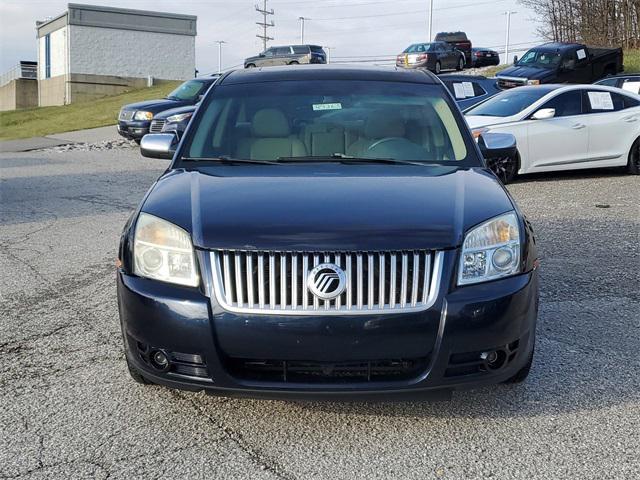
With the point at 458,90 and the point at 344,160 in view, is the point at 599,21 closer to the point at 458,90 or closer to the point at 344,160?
the point at 458,90

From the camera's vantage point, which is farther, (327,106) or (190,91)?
(190,91)

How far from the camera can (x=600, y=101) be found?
12180 millimetres

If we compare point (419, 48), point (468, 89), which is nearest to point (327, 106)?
point (468, 89)

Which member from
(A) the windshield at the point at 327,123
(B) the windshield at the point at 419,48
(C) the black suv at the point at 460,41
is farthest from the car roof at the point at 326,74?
(C) the black suv at the point at 460,41

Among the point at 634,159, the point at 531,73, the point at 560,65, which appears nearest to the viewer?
the point at 634,159

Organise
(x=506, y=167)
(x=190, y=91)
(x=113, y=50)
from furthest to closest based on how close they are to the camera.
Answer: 1. (x=113, y=50)
2. (x=190, y=91)
3. (x=506, y=167)

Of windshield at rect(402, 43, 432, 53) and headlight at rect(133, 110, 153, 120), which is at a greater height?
windshield at rect(402, 43, 432, 53)

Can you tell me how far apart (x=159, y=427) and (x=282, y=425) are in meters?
0.54

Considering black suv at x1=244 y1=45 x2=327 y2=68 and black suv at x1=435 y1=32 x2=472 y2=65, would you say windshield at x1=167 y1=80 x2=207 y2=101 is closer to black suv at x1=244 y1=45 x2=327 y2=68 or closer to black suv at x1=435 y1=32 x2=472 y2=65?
black suv at x1=244 y1=45 x2=327 y2=68

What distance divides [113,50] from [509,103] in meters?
41.1

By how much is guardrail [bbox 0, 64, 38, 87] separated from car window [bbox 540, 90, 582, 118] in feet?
177

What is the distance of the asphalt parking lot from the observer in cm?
303

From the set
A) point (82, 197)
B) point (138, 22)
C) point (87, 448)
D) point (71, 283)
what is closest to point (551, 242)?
point (71, 283)

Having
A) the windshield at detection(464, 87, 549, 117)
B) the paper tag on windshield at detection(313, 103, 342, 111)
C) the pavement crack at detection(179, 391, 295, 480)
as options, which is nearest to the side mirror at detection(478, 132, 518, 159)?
the paper tag on windshield at detection(313, 103, 342, 111)
